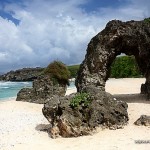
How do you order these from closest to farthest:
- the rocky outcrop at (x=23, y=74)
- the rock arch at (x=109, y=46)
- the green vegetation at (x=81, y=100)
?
1. the green vegetation at (x=81, y=100)
2. the rock arch at (x=109, y=46)
3. the rocky outcrop at (x=23, y=74)

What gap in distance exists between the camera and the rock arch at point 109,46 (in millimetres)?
21469

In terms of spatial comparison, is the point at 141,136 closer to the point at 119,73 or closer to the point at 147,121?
the point at 147,121

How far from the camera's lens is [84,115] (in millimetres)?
14727

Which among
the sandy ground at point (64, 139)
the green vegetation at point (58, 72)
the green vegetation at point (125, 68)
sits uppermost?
the green vegetation at point (125, 68)

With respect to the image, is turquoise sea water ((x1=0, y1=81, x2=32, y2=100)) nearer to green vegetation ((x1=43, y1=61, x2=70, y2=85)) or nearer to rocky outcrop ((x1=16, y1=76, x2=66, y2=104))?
rocky outcrop ((x1=16, y1=76, x2=66, y2=104))

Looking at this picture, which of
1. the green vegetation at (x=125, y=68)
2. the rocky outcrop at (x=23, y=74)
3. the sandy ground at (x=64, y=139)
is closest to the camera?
the sandy ground at (x=64, y=139)

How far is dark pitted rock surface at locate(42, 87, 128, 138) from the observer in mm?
14352

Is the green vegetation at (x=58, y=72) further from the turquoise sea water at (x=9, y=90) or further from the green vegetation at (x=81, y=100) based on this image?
the turquoise sea water at (x=9, y=90)

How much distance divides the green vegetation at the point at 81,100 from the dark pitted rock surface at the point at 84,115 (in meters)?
0.12

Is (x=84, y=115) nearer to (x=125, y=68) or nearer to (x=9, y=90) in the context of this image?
(x=9, y=90)

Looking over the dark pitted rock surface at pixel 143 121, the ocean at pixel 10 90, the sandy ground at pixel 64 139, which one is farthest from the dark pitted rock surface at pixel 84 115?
the ocean at pixel 10 90

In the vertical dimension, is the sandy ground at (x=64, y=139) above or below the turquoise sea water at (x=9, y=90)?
below

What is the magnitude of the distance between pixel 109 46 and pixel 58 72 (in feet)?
18.7

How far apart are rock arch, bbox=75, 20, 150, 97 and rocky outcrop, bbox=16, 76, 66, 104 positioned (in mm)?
3861
